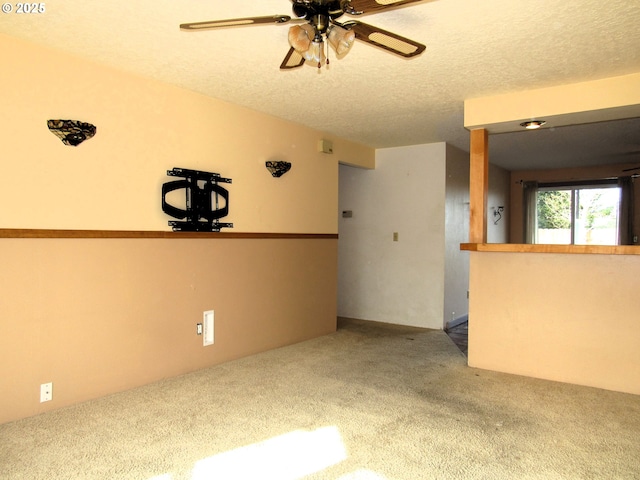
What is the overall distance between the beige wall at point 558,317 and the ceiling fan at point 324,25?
233 cm

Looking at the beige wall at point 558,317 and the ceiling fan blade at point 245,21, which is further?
the beige wall at point 558,317

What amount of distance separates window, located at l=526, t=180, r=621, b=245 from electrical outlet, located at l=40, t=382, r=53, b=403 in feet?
23.0

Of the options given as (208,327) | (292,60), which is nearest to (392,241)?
(208,327)

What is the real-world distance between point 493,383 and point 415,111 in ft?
7.74

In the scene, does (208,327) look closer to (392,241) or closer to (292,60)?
(292,60)

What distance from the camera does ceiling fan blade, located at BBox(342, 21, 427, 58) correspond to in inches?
71.0

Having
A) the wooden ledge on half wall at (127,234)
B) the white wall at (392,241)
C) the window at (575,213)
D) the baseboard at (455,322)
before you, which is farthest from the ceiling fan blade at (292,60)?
the window at (575,213)

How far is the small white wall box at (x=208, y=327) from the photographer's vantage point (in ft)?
11.8

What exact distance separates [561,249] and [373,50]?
2.06 metres

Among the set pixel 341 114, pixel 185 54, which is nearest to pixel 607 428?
pixel 341 114

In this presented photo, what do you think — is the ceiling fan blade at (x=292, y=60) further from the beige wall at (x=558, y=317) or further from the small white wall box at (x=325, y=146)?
the small white wall box at (x=325, y=146)

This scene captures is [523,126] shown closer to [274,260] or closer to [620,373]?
[620,373]

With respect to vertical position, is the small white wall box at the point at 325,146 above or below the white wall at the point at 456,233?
above

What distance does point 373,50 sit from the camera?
8.69 ft
